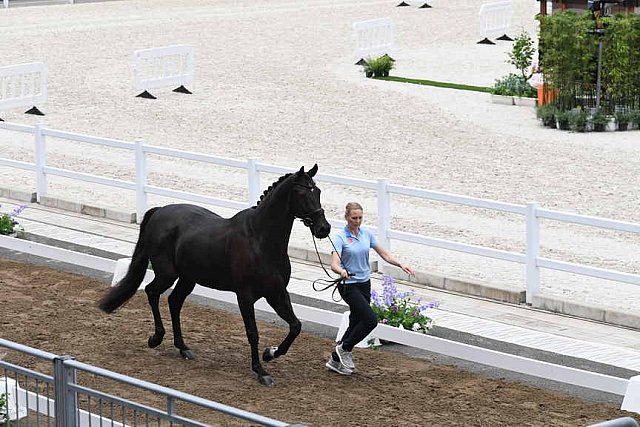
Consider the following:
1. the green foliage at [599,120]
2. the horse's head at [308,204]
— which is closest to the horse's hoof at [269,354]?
the horse's head at [308,204]

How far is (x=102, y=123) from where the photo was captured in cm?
2805

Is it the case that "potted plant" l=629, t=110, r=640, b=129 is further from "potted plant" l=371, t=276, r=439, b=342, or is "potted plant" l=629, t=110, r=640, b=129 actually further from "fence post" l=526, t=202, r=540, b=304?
"potted plant" l=371, t=276, r=439, b=342

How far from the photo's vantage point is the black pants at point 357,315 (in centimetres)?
1198

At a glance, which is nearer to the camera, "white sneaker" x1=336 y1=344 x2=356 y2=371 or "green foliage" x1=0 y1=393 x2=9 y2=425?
"green foliage" x1=0 y1=393 x2=9 y2=425

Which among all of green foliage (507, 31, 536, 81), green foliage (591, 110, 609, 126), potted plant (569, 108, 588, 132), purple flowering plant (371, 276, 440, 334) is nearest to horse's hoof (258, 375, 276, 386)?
purple flowering plant (371, 276, 440, 334)

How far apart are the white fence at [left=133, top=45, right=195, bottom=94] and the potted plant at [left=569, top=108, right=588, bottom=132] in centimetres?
970

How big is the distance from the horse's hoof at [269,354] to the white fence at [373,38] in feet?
83.3

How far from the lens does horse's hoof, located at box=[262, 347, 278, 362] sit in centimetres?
1221

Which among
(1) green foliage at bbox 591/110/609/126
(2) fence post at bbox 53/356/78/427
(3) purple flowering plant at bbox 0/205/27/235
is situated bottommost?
(3) purple flowering plant at bbox 0/205/27/235

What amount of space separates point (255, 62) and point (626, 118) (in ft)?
39.6

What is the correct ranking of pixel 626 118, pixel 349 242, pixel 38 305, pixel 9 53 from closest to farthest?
pixel 349 242 < pixel 38 305 < pixel 626 118 < pixel 9 53

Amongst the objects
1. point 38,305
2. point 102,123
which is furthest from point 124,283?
point 102,123

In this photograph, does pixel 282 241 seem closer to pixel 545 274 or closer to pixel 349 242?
pixel 349 242

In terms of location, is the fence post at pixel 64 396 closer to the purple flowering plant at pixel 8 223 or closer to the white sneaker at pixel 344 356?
the white sneaker at pixel 344 356
